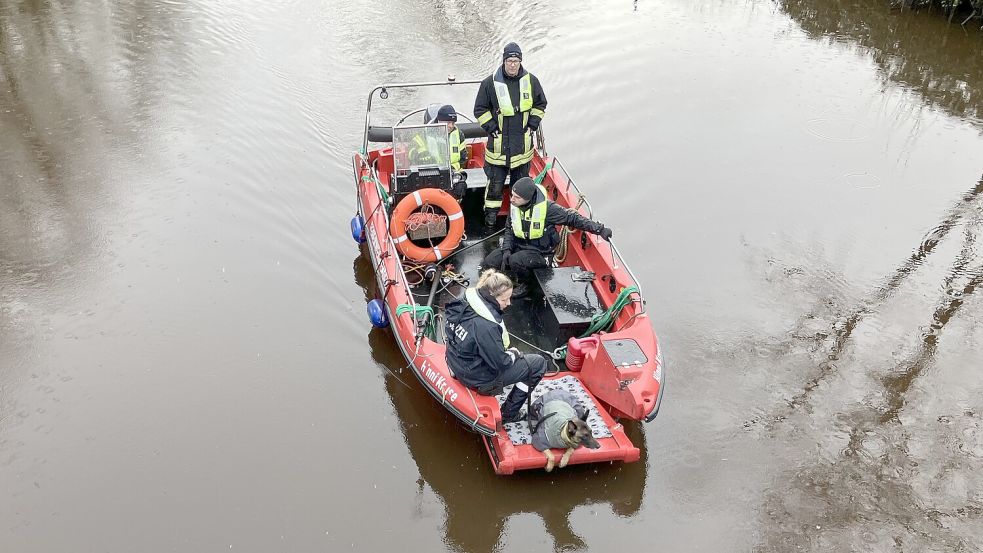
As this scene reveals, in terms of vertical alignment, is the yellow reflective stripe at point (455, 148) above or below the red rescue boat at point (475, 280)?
above

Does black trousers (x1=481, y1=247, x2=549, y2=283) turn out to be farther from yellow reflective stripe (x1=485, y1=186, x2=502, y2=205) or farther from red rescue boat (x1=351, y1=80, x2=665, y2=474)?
yellow reflective stripe (x1=485, y1=186, x2=502, y2=205)

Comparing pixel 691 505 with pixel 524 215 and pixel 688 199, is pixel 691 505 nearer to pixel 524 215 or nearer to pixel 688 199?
pixel 524 215

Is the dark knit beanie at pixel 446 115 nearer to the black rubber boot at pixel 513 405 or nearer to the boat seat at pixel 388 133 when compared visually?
the boat seat at pixel 388 133

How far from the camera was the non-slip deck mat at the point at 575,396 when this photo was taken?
14.6 ft

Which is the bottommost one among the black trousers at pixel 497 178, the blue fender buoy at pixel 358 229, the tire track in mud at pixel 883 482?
the tire track in mud at pixel 883 482

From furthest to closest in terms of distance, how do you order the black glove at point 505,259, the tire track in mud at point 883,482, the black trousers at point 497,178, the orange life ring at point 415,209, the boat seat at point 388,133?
the boat seat at point 388,133, the black trousers at point 497,178, the orange life ring at point 415,209, the black glove at point 505,259, the tire track in mud at point 883,482

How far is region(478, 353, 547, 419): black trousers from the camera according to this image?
14.3 feet

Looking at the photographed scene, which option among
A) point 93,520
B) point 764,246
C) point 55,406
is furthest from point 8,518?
point 764,246

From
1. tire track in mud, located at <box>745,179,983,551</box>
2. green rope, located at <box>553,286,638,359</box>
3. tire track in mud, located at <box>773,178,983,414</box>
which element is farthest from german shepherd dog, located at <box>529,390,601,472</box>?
tire track in mud, located at <box>773,178,983,414</box>

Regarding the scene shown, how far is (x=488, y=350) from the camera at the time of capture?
163 inches

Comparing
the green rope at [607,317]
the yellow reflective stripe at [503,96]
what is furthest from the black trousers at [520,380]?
the yellow reflective stripe at [503,96]

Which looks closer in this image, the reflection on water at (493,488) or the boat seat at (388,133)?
the reflection on water at (493,488)

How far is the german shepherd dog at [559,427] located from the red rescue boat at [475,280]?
72mm

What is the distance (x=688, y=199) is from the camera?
7.57m
